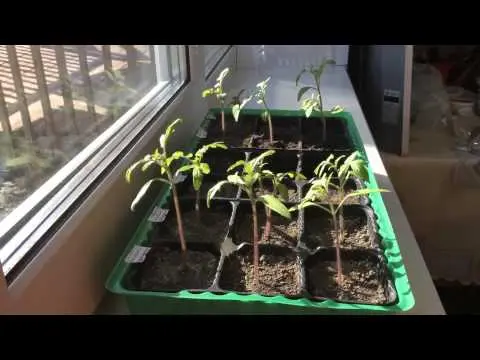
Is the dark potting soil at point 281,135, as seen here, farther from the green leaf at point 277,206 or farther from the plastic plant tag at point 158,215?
the green leaf at point 277,206

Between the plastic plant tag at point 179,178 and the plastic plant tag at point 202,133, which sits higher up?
the plastic plant tag at point 202,133

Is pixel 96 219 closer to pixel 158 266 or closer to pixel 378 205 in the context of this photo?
pixel 158 266

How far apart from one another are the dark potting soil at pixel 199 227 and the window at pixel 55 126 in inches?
5.5

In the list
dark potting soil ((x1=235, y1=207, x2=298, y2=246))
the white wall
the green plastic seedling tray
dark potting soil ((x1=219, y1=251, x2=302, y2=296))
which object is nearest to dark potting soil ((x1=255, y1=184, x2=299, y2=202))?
dark potting soil ((x1=235, y1=207, x2=298, y2=246))

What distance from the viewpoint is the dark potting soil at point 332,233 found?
772 mm

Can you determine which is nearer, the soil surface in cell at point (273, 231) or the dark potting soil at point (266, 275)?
the dark potting soil at point (266, 275)

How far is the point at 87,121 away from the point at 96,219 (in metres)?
0.22

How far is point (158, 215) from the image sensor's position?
81 centimetres

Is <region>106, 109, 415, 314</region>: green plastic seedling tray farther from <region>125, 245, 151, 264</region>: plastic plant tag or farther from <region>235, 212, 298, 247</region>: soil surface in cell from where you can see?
<region>235, 212, 298, 247</region>: soil surface in cell

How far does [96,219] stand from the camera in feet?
2.31

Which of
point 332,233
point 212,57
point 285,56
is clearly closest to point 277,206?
point 332,233

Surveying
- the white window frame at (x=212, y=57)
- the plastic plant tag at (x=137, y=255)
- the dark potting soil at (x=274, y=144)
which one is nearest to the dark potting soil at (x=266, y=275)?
the plastic plant tag at (x=137, y=255)
